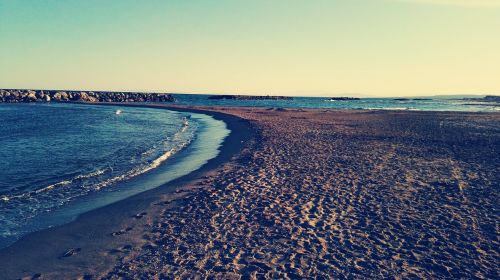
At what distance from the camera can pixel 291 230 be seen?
8.48 metres

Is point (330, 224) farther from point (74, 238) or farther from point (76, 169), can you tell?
point (76, 169)

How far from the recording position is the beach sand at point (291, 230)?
22.1 ft

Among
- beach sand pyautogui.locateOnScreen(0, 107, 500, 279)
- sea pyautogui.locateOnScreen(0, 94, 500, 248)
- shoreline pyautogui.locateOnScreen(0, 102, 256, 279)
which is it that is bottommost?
sea pyautogui.locateOnScreen(0, 94, 500, 248)

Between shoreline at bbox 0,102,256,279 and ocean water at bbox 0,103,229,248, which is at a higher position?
shoreline at bbox 0,102,256,279

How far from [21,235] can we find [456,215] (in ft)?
37.7

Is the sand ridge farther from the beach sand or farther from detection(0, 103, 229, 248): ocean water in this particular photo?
detection(0, 103, 229, 248): ocean water

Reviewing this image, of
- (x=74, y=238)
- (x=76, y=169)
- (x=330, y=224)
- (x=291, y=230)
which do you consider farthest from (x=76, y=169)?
(x=330, y=224)

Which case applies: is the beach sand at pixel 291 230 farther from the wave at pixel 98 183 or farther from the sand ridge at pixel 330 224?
the wave at pixel 98 183

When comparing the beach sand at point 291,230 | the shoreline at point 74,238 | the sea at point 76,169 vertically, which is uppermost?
the beach sand at point 291,230

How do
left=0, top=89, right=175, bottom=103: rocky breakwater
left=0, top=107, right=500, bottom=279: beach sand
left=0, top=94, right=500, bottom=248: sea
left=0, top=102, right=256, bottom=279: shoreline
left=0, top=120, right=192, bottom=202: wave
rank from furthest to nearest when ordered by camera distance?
left=0, top=89, right=175, bottom=103: rocky breakwater → left=0, top=120, right=192, bottom=202: wave → left=0, top=94, right=500, bottom=248: sea → left=0, top=102, right=256, bottom=279: shoreline → left=0, top=107, right=500, bottom=279: beach sand

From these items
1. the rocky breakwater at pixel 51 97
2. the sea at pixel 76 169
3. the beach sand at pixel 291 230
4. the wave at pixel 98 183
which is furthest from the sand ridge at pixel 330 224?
the rocky breakwater at pixel 51 97

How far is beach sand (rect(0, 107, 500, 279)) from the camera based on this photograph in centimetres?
675

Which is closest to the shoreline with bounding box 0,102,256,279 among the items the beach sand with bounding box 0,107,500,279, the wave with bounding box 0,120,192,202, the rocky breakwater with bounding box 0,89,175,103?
the beach sand with bounding box 0,107,500,279

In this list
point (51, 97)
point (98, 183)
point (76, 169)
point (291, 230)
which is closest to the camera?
point (291, 230)
